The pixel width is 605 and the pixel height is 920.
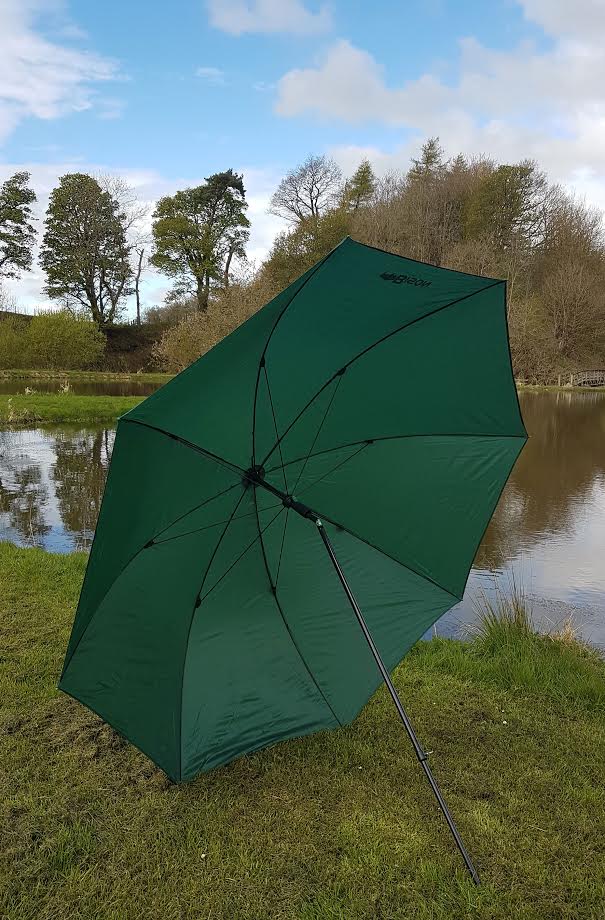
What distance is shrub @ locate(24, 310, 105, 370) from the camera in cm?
3203

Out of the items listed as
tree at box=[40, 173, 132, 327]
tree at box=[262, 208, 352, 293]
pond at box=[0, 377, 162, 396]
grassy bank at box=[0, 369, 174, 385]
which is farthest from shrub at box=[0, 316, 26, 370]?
tree at box=[262, 208, 352, 293]

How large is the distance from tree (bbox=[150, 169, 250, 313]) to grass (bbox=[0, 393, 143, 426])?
21.2 meters

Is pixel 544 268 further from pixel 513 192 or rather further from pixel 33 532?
pixel 33 532

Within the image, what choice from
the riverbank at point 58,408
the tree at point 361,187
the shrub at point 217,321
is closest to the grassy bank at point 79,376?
the shrub at point 217,321

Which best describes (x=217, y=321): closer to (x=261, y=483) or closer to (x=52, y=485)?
(x=52, y=485)

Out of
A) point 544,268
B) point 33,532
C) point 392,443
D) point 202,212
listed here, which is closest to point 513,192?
point 544,268

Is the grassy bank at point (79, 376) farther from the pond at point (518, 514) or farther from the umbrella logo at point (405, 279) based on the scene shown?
the umbrella logo at point (405, 279)

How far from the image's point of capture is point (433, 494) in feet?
8.80

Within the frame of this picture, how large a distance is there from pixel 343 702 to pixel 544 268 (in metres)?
42.2

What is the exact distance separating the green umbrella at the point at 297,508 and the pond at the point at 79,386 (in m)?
22.3

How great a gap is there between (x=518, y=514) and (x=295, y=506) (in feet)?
25.2

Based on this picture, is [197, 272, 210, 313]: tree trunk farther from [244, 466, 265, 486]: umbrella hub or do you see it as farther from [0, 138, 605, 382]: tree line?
[244, 466, 265, 486]: umbrella hub

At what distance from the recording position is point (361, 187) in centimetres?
4688

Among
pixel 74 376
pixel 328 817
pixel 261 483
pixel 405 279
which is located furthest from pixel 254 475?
pixel 74 376
